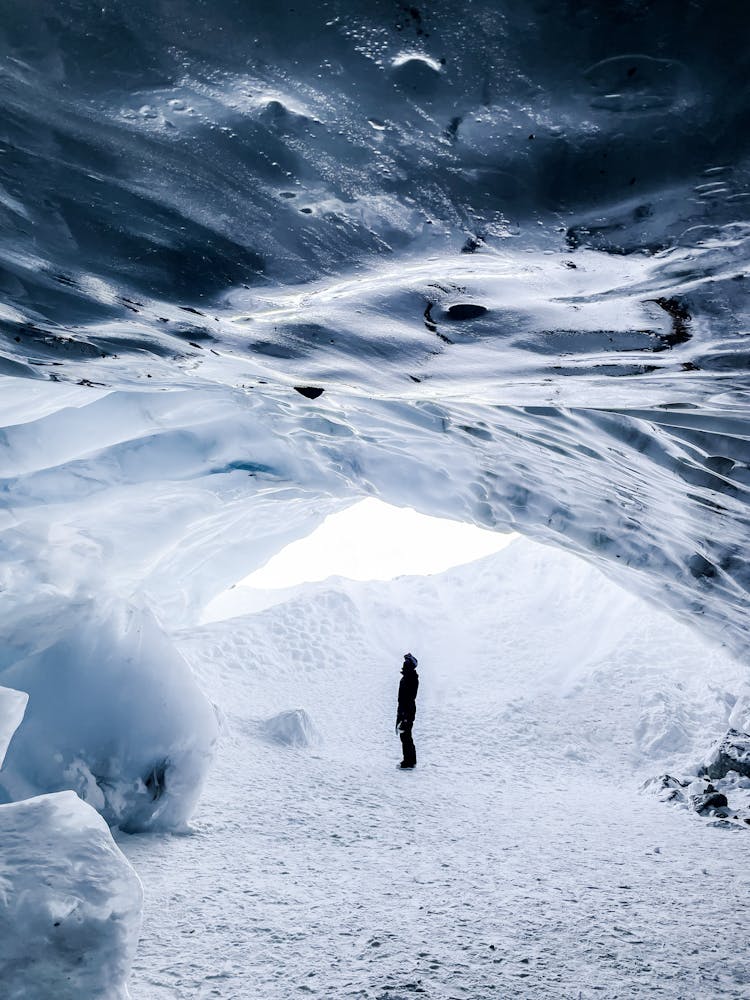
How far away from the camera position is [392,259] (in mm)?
2773

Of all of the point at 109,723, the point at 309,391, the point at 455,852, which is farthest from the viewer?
the point at 309,391

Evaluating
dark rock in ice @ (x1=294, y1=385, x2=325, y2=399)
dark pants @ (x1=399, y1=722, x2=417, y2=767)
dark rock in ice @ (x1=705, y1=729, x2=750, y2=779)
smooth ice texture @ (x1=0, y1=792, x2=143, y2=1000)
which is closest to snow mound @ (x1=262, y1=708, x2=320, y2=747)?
dark pants @ (x1=399, y1=722, x2=417, y2=767)

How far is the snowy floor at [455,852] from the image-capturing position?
2.55 m

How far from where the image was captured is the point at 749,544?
5316 mm

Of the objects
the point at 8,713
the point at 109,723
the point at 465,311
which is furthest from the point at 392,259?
the point at 109,723

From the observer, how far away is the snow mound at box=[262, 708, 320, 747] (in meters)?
7.83

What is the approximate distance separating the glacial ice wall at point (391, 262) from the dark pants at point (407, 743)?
265 cm

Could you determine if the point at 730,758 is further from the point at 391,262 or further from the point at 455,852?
the point at 391,262

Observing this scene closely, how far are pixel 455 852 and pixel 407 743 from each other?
2965 mm

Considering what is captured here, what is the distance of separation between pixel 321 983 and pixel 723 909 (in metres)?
2.33

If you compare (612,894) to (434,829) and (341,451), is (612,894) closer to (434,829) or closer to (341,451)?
(434,829)

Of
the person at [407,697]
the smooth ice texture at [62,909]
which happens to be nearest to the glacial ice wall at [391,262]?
the person at [407,697]

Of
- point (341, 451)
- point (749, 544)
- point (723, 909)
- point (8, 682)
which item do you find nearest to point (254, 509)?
point (341, 451)

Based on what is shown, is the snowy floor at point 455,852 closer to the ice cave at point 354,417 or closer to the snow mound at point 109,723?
the ice cave at point 354,417
